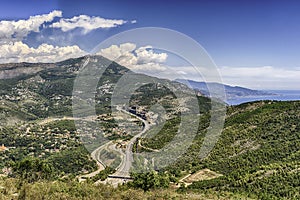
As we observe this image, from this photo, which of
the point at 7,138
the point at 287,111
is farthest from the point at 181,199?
the point at 7,138

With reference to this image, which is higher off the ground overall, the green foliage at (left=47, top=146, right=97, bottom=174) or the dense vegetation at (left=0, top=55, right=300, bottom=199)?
the dense vegetation at (left=0, top=55, right=300, bottom=199)

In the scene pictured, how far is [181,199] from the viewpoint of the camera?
14570mm

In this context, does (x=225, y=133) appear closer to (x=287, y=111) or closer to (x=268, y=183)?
(x=287, y=111)

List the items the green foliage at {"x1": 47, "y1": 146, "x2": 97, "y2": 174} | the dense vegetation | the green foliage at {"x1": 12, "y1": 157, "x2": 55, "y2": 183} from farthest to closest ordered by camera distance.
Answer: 1. the green foliage at {"x1": 47, "y1": 146, "x2": 97, "y2": 174}
2. the green foliage at {"x1": 12, "y1": 157, "x2": 55, "y2": 183}
3. the dense vegetation

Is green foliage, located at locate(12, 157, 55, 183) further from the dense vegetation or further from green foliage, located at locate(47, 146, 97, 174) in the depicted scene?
green foliage, located at locate(47, 146, 97, 174)

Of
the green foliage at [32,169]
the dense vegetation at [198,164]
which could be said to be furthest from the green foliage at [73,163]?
the green foliage at [32,169]

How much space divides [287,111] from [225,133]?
8.05 meters

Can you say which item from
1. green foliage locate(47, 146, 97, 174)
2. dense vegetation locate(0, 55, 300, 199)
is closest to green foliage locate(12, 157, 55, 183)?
dense vegetation locate(0, 55, 300, 199)

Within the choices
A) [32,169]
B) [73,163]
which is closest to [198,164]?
[32,169]

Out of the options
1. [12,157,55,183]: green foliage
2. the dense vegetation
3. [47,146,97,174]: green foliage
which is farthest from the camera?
[47,146,97,174]: green foliage

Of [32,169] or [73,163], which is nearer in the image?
[32,169]

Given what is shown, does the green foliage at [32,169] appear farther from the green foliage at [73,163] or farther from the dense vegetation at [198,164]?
the green foliage at [73,163]

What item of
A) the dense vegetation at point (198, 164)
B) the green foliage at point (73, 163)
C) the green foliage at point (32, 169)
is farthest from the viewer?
the green foliage at point (73, 163)

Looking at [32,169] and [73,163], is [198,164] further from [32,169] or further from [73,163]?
[73,163]
